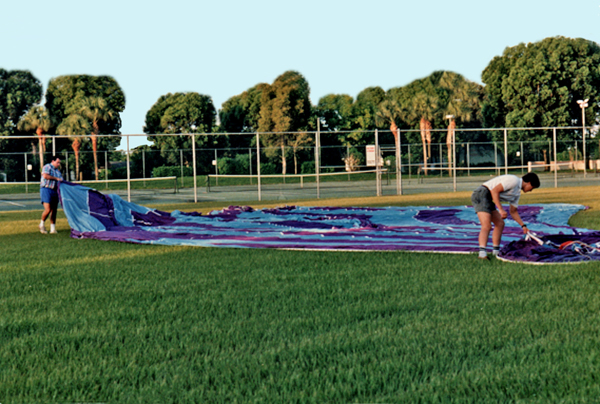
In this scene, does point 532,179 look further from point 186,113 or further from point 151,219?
point 186,113

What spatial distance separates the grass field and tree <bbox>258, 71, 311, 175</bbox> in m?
52.9

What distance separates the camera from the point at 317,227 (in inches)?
476

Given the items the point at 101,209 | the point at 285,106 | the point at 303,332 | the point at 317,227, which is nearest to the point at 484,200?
the point at 303,332

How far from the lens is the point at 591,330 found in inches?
184


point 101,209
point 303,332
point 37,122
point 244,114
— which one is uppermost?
point 244,114

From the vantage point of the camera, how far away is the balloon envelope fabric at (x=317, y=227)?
923cm

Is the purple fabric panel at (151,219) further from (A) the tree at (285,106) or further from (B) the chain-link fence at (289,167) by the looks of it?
(A) the tree at (285,106)

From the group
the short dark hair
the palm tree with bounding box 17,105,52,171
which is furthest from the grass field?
the palm tree with bounding box 17,105,52,171

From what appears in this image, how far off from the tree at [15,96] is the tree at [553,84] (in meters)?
41.5

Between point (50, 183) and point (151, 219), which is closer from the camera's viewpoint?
point (50, 183)

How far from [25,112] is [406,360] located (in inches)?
2427

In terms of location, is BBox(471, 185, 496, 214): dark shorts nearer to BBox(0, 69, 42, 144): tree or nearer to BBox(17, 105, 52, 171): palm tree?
BBox(17, 105, 52, 171): palm tree

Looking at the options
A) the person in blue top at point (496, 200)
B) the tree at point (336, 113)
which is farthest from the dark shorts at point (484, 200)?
the tree at point (336, 113)

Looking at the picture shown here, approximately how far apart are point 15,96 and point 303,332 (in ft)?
196
